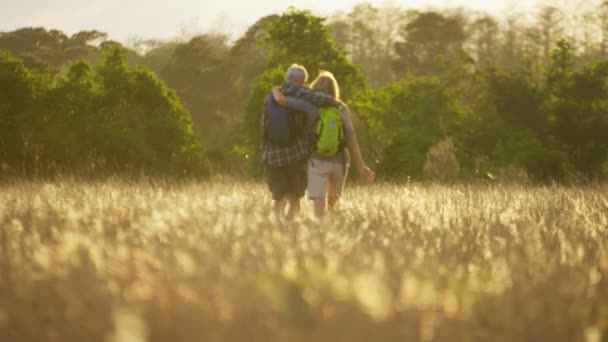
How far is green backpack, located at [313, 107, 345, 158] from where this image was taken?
749cm

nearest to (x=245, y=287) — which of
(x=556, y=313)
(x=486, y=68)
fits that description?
(x=556, y=313)

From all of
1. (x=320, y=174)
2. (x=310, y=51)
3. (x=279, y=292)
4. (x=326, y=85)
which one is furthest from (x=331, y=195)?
(x=310, y=51)

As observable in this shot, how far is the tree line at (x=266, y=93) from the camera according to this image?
18781 millimetres

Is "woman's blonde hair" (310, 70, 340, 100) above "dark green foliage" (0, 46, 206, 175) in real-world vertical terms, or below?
above

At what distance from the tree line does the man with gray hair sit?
671 centimetres

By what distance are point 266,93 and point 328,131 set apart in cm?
1257

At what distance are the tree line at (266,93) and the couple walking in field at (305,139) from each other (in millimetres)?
6742

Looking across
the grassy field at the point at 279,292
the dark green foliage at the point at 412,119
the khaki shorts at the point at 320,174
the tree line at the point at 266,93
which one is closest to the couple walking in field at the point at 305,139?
the khaki shorts at the point at 320,174

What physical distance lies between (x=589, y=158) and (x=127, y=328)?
2313cm

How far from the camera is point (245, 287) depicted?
10.5ft

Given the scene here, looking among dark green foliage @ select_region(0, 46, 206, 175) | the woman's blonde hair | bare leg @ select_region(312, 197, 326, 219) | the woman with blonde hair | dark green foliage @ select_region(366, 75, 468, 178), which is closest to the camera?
the woman with blonde hair

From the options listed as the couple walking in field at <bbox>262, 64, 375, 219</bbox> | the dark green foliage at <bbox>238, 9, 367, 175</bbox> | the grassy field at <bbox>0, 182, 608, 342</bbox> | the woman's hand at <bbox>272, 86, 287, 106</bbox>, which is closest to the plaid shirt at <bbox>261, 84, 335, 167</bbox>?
the couple walking in field at <bbox>262, 64, 375, 219</bbox>

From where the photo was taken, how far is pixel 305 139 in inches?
304

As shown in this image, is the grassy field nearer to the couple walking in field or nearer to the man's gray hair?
the couple walking in field
